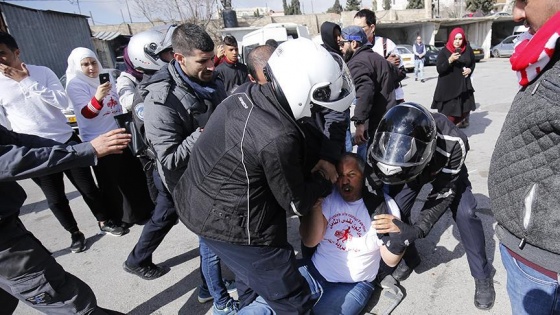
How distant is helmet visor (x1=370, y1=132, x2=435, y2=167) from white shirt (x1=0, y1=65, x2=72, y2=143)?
277 cm

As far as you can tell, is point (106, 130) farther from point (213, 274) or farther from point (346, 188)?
point (346, 188)

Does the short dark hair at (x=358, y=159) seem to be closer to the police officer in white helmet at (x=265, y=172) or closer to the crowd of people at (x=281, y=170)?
the crowd of people at (x=281, y=170)

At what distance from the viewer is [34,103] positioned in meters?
2.86

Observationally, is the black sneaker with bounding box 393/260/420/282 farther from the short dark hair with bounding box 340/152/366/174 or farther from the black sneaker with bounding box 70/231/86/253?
the black sneaker with bounding box 70/231/86/253

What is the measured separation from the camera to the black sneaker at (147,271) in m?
2.69

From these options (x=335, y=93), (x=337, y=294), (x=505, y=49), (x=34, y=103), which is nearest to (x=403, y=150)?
(x=335, y=93)

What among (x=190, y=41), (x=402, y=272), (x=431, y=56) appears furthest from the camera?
(x=431, y=56)

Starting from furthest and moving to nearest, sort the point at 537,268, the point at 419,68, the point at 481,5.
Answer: the point at 481,5 < the point at 419,68 < the point at 537,268

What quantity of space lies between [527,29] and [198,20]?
20.5m

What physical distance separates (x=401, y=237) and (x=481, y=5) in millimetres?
38298

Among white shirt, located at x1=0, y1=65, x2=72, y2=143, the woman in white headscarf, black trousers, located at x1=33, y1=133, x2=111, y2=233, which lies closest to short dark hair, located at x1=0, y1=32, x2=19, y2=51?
white shirt, located at x1=0, y1=65, x2=72, y2=143

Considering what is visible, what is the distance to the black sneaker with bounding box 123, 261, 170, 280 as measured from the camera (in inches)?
106

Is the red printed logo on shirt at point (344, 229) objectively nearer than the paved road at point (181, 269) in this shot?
Yes

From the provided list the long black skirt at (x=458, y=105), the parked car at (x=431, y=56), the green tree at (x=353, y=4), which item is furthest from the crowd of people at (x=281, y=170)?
the green tree at (x=353, y=4)
